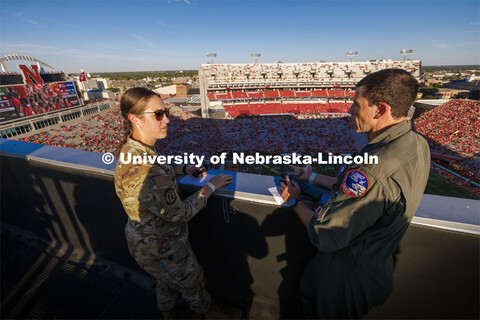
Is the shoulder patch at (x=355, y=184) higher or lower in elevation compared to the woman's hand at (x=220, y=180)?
higher

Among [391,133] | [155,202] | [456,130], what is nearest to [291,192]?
[391,133]

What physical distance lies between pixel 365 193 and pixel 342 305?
72 centimetres

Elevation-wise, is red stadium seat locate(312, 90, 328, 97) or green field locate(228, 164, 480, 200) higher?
red stadium seat locate(312, 90, 328, 97)

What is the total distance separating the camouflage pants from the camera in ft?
4.90

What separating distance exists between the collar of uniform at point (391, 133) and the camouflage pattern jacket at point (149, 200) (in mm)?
1112

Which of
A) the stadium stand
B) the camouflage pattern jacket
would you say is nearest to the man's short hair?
the camouflage pattern jacket

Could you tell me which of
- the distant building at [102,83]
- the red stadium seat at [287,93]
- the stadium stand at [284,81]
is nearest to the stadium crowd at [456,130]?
the stadium stand at [284,81]

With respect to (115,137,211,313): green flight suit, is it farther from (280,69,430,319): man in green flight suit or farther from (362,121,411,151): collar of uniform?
(362,121,411,151): collar of uniform

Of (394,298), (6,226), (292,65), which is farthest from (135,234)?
(292,65)

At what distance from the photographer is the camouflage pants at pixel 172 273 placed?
58.8 inches

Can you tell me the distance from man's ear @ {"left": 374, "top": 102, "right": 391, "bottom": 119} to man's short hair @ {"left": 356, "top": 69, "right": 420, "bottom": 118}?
0.05 feet

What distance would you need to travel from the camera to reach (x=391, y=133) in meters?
1.06

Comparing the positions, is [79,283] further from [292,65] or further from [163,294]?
[292,65]

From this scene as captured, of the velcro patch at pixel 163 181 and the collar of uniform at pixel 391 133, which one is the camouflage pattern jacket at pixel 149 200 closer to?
the velcro patch at pixel 163 181
